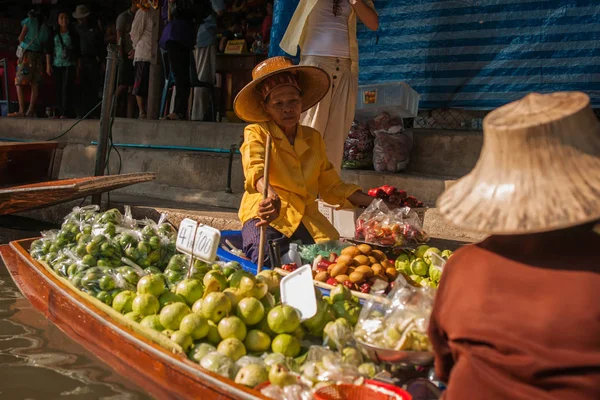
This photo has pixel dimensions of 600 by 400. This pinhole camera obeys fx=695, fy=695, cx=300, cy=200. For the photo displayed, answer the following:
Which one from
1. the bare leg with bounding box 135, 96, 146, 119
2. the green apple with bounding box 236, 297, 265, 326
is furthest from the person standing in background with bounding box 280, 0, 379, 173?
the bare leg with bounding box 135, 96, 146, 119

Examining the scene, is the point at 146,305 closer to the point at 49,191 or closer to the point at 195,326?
the point at 195,326

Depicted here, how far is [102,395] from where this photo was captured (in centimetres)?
312

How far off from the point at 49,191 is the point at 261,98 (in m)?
1.98

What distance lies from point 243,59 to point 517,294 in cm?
847

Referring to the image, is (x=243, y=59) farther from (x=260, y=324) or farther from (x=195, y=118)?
(x=260, y=324)

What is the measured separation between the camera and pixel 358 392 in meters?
2.25

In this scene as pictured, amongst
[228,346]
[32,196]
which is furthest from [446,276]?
[32,196]

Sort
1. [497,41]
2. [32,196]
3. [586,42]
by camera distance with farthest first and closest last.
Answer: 1. [497,41]
2. [586,42]
3. [32,196]

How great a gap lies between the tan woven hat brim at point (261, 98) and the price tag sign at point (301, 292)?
1.50 metres

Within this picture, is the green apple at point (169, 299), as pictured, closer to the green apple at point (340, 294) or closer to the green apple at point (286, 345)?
the green apple at point (286, 345)

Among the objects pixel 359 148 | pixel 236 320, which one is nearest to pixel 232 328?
pixel 236 320

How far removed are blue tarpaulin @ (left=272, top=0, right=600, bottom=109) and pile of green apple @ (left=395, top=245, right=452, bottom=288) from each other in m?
2.65

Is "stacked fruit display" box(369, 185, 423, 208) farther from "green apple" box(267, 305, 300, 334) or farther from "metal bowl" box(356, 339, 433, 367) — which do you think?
"metal bowl" box(356, 339, 433, 367)

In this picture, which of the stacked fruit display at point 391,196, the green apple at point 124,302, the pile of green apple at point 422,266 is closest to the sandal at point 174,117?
the stacked fruit display at point 391,196
